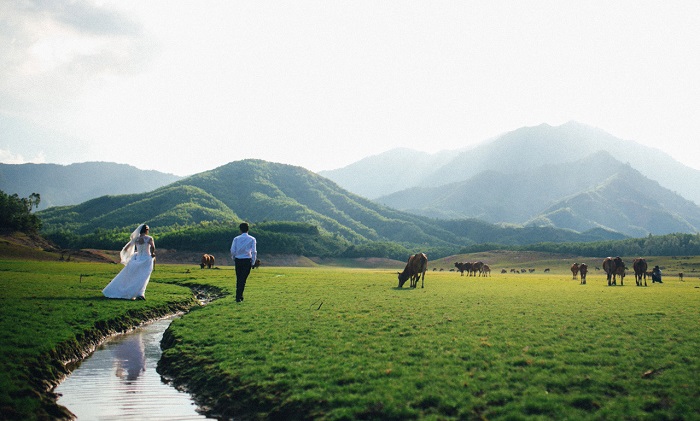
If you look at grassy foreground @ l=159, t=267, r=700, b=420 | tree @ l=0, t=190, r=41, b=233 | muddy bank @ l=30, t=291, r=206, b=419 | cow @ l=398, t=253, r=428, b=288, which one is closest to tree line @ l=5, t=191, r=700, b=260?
tree @ l=0, t=190, r=41, b=233

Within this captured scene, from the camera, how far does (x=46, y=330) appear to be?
45.3 ft

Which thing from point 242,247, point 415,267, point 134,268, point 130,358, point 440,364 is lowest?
point 130,358

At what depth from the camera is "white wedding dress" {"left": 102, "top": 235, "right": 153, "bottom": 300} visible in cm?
2255

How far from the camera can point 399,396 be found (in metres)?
8.72

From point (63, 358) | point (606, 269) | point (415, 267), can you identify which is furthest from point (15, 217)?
point (606, 269)

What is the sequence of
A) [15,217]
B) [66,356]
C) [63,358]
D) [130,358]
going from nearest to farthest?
[63,358] → [66,356] → [130,358] → [15,217]

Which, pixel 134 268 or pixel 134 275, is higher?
pixel 134 268

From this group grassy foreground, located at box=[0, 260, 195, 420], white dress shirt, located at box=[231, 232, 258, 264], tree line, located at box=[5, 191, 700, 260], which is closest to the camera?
grassy foreground, located at box=[0, 260, 195, 420]

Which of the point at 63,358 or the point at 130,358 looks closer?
the point at 63,358

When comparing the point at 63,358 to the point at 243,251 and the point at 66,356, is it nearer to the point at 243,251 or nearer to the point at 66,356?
the point at 66,356

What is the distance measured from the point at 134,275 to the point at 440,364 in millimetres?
18243

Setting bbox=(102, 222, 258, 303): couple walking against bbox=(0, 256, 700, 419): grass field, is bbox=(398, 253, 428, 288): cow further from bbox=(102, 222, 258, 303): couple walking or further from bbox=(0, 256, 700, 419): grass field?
bbox=(102, 222, 258, 303): couple walking

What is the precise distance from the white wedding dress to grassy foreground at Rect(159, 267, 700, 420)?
5.72 metres

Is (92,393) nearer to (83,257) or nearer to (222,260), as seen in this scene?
(83,257)
